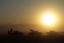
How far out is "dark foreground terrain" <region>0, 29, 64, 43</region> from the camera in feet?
4.66

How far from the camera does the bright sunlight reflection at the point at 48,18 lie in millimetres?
1433

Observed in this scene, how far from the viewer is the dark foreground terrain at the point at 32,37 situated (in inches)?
56.0

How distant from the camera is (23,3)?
4.82ft

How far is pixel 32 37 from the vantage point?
1.43 meters

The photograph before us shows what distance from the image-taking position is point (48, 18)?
1448 millimetres

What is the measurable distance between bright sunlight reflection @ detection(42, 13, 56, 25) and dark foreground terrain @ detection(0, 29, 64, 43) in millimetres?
94

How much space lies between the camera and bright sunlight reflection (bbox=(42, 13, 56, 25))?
1.43 m

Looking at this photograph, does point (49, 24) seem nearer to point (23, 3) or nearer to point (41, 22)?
point (41, 22)

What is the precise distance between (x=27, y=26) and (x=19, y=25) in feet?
0.25

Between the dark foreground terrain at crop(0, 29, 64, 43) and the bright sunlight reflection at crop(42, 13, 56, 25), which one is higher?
the bright sunlight reflection at crop(42, 13, 56, 25)

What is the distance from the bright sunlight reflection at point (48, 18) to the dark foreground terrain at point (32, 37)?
0.09 m

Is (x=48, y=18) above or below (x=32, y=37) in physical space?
above

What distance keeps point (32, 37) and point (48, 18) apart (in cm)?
23

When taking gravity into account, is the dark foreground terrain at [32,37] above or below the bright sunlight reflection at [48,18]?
below
